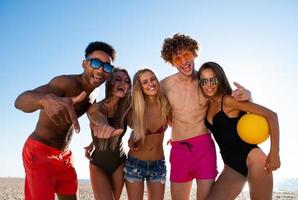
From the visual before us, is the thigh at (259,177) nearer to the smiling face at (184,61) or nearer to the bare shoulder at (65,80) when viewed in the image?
the smiling face at (184,61)

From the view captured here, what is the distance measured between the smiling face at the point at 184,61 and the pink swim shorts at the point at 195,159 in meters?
1.38

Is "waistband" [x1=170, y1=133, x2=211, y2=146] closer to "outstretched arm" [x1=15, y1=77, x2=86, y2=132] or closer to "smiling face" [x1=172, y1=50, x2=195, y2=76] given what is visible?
"smiling face" [x1=172, y1=50, x2=195, y2=76]

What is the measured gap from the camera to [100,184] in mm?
7297

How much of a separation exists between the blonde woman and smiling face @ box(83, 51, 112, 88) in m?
0.68

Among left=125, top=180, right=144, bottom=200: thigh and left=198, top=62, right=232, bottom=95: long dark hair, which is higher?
left=198, top=62, right=232, bottom=95: long dark hair

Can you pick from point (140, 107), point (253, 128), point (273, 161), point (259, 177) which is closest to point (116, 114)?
point (140, 107)

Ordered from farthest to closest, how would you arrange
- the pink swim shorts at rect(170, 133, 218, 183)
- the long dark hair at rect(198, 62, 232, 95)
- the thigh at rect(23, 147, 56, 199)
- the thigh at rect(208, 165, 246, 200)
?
1. the pink swim shorts at rect(170, 133, 218, 183)
2. the long dark hair at rect(198, 62, 232, 95)
3. the thigh at rect(208, 165, 246, 200)
4. the thigh at rect(23, 147, 56, 199)

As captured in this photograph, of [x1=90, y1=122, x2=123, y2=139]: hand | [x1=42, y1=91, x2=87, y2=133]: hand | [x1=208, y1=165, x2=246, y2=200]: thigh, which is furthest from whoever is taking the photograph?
[x1=208, y1=165, x2=246, y2=200]: thigh

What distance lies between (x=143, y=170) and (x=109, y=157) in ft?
2.39

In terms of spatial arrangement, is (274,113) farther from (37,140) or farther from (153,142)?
(37,140)

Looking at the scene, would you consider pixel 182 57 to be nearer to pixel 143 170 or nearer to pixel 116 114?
pixel 116 114

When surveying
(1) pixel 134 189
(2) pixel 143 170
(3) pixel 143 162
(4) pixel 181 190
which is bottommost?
(4) pixel 181 190

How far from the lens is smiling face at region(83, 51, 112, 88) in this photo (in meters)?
7.22

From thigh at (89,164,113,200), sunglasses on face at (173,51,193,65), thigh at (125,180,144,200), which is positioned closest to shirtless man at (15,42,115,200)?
thigh at (89,164,113,200)
